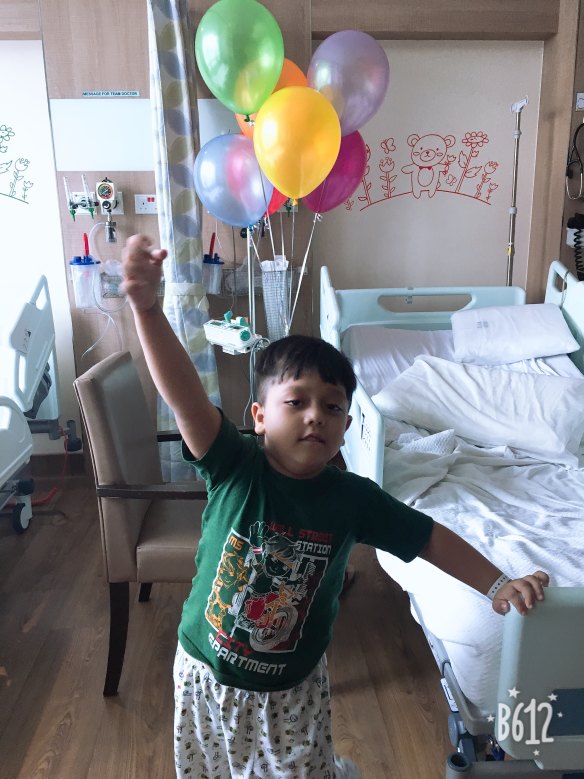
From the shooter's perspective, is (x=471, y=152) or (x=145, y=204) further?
(x=471, y=152)

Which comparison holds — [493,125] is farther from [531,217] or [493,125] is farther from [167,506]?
Result: [167,506]

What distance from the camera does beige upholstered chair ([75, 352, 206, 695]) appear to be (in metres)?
1.79

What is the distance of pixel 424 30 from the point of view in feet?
9.85

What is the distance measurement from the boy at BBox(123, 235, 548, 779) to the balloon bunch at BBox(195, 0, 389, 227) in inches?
50.5

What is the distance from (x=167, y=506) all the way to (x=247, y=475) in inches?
43.7

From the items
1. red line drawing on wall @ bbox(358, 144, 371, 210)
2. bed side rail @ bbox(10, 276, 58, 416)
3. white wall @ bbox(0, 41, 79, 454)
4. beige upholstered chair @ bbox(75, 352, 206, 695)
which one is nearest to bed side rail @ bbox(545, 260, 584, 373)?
red line drawing on wall @ bbox(358, 144, 371, 210)

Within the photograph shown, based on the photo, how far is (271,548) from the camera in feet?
3.40

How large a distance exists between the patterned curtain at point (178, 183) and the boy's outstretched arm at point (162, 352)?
1894 millimetres

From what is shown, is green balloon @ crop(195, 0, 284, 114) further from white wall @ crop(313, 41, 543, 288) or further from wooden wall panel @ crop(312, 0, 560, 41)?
white wall @ crop(313, 41, 543, 288)

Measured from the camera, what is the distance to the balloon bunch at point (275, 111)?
2.17 m

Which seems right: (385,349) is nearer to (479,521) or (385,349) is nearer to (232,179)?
(232,179)

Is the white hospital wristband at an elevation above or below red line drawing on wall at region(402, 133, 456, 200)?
below

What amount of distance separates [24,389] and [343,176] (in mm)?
1443

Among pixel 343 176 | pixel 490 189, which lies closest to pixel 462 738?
pixel 343 176
